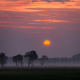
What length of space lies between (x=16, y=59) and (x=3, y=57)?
40.2 feet

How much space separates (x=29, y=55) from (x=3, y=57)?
16941mm

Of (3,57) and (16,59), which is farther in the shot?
(16,59)

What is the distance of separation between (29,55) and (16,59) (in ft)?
31.6

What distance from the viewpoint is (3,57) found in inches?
5748

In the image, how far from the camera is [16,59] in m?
156

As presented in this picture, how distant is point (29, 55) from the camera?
15262 centimetres
